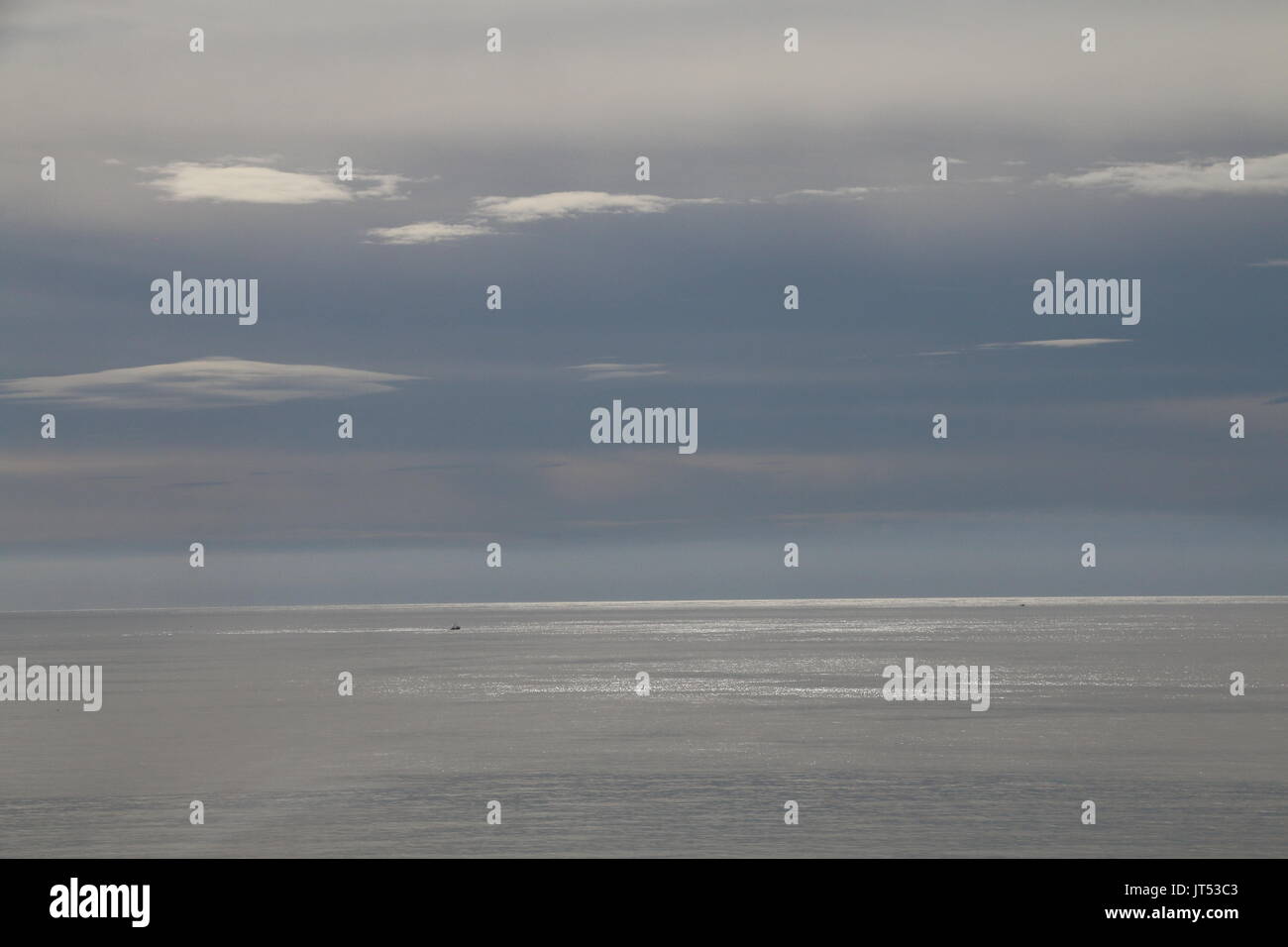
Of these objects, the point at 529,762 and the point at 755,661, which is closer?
the point at 529,762

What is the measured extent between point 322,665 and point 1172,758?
12063cm
